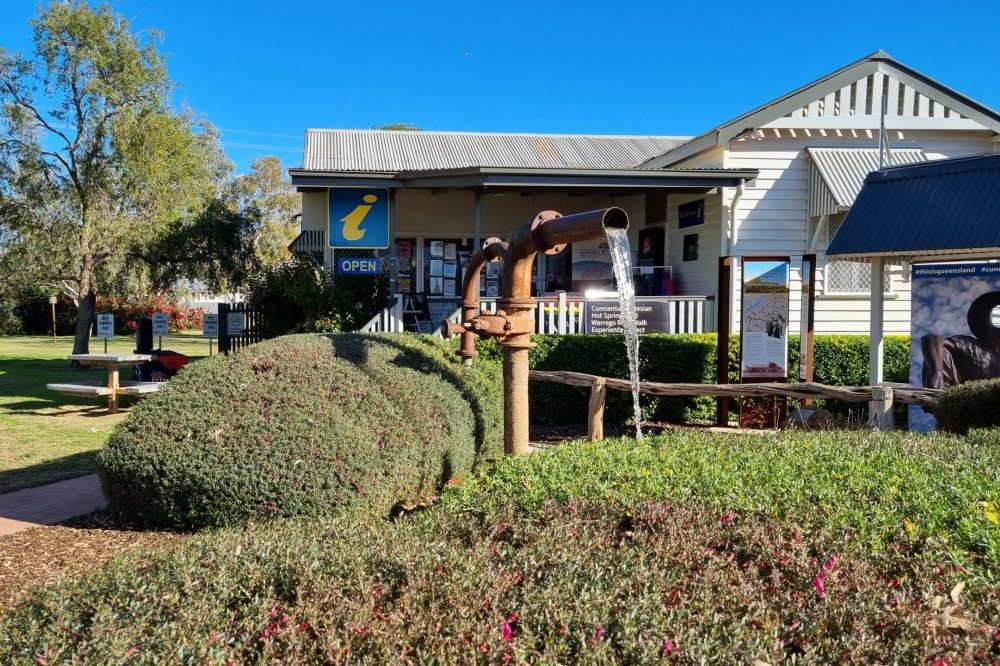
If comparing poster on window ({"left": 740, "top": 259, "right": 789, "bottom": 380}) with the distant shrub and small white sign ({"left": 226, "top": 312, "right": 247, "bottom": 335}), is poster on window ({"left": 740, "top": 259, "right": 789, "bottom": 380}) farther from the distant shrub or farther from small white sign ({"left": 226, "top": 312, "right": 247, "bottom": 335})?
small white sign ({"left": 226, "top": 312, "right": 247, "bottom": 335})

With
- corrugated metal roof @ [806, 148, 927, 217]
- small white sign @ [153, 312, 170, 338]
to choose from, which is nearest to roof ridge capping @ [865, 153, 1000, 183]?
corrugated metal roof @ [806, 148, 927, 217]

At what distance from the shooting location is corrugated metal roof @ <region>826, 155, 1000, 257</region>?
9.18 m

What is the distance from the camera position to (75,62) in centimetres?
1972

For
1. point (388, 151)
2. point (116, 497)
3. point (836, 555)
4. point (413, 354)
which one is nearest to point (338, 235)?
point (388, 151)

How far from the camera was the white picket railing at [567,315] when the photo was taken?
12336 millimetres

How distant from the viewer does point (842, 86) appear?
554 inches

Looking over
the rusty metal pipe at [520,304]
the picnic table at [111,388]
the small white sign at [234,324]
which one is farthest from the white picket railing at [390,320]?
the rusty metal pipe at [520,304]

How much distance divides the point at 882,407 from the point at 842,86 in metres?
7.93

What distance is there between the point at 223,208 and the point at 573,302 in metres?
17.8

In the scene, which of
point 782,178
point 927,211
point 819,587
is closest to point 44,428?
point 819,587

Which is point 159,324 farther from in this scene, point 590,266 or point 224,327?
point 590,266

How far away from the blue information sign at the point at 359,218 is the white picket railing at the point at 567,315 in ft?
5.49

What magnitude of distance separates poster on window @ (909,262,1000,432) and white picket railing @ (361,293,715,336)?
3.83 meters

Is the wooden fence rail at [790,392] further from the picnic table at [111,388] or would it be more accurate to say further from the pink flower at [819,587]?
the picnic table at [111,388]
